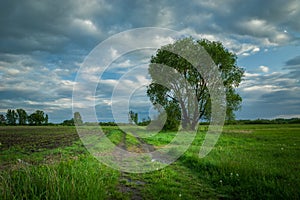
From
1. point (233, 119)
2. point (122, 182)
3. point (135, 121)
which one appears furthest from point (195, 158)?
point (135, 121)

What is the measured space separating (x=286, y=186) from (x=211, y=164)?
3776 mm

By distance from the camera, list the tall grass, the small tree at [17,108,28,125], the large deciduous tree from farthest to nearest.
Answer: the small tree at [17,108,28,125]
the large deciduous tree
the tall grass

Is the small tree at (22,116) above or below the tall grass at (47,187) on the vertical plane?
above

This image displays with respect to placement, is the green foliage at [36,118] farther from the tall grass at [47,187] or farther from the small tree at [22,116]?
the tall grass at [47,187]

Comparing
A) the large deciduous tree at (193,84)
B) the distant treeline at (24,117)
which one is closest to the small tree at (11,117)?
the distant treeline at (24,117)

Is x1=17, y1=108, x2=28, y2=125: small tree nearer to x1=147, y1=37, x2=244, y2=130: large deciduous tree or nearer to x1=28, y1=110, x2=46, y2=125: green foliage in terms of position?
x1=28, y1=110, x2=46, y2=125: green foliage

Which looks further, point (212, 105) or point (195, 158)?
point (212, 105)

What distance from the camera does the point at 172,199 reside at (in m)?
6.32

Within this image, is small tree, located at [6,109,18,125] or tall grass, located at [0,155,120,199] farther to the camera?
small tree, located at [6,109,18,125]

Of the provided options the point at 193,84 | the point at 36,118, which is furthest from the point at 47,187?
the point at 36,118

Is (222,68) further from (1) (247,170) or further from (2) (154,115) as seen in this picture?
(1) (247,170)

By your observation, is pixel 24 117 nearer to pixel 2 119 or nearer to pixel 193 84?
pixel 2 119

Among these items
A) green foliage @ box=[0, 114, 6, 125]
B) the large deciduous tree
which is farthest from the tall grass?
green foliage @ box=[0, 114, 6, 125]

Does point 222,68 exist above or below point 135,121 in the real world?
above
